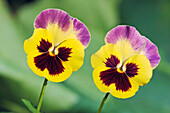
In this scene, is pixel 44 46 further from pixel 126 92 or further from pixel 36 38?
pixel 126 92

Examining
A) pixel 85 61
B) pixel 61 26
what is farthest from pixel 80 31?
pixel 85 61

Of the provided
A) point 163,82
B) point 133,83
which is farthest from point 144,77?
point 163,82

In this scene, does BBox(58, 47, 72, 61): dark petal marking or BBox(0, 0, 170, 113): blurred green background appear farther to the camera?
BBox(0, 0, 170, 113): blurred green background

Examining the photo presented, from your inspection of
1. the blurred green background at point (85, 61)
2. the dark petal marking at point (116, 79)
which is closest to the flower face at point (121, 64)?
the dark petal marking at point (116, 79)

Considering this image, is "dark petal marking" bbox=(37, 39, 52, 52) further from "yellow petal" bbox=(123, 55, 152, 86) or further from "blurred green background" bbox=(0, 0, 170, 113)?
"blurred green background" bbox=(0, 0, 170, 113)

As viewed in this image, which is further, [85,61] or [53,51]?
[85,61]

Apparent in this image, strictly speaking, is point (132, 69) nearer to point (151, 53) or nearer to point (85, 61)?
point (151, 53)

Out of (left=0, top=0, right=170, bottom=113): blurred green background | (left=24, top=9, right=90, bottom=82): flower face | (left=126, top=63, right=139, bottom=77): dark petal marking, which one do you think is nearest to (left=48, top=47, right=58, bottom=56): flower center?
(left=24, top=9, right=90, bottom=82): flower face

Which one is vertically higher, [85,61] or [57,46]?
[85,61]
